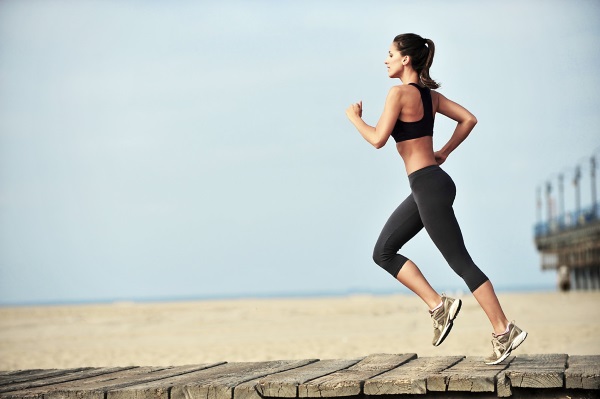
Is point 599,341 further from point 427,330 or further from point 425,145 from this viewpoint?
point 425,145

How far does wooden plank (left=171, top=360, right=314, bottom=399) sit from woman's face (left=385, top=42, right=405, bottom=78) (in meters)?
2.29

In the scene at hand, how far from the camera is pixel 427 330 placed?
842 inches

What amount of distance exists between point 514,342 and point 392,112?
1.76m

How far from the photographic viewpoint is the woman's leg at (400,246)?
19.6ft

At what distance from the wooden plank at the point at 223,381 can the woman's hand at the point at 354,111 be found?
188cm

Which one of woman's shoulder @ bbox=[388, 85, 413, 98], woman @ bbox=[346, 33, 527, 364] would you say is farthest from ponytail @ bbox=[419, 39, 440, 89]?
woman's shoulder @ bbox=[388, 85, 413, 98]

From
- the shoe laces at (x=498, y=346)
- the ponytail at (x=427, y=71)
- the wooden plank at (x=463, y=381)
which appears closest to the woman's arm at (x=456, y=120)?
the ponytail at (x=427, y=71)

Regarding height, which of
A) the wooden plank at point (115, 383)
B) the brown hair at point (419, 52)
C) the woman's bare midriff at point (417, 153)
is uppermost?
the brown hair at point (419, 52)

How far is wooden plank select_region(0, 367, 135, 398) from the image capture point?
222 inches

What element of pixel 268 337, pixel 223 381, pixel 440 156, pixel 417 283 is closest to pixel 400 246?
pixel 417 283

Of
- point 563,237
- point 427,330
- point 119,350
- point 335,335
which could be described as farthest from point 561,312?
point 563,237

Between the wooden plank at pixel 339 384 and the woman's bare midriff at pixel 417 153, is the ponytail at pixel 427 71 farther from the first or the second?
the wooden plank at pixel 339 384

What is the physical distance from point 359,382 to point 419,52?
2388 millimetres

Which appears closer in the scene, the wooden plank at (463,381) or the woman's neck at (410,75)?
the wooden plank at (463,381)
